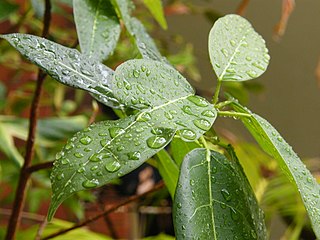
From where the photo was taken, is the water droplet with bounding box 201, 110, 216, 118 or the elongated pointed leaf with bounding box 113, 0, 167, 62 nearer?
the water droplet with bounding box 201, 110, 216, 118

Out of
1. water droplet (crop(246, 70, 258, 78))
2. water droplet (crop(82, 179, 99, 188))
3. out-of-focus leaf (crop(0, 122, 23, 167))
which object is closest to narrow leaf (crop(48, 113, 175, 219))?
water droplet (crop(82, 179, 99, 188))

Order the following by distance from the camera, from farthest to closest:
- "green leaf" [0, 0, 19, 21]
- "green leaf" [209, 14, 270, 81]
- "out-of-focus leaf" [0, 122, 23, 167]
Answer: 1. "out-of-focus leaf" [0, 122, 23, 167]
2. "green leaf" [0, 0, 19, 21]
3. "green leaf" [209, 14, 270, 81]

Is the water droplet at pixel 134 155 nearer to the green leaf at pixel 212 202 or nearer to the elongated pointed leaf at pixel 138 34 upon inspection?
the green leaf at pixel 212 202

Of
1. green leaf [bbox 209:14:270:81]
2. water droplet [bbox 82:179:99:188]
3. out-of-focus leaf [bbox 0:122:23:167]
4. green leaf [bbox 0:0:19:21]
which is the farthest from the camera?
out-of-focus leaf [bbox 0:122:23:167]

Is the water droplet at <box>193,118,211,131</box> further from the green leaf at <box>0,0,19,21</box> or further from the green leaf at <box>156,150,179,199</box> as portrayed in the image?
the green leaf at <box>0,0,19,21</box>

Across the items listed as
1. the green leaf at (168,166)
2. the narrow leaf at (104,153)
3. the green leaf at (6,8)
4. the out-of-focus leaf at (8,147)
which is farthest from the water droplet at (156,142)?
the out-of-focus leaf at (8,147)

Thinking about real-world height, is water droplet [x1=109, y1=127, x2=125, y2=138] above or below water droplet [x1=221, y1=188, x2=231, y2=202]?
above

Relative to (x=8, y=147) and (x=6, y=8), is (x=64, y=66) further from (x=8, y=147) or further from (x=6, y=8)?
(x=8, y=147)

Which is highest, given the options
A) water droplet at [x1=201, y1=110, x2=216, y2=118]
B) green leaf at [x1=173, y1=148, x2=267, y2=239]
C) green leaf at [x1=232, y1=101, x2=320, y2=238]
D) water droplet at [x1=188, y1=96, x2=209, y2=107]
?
water droplet at [x1=201, y1=110, x2=216, y2=118]
